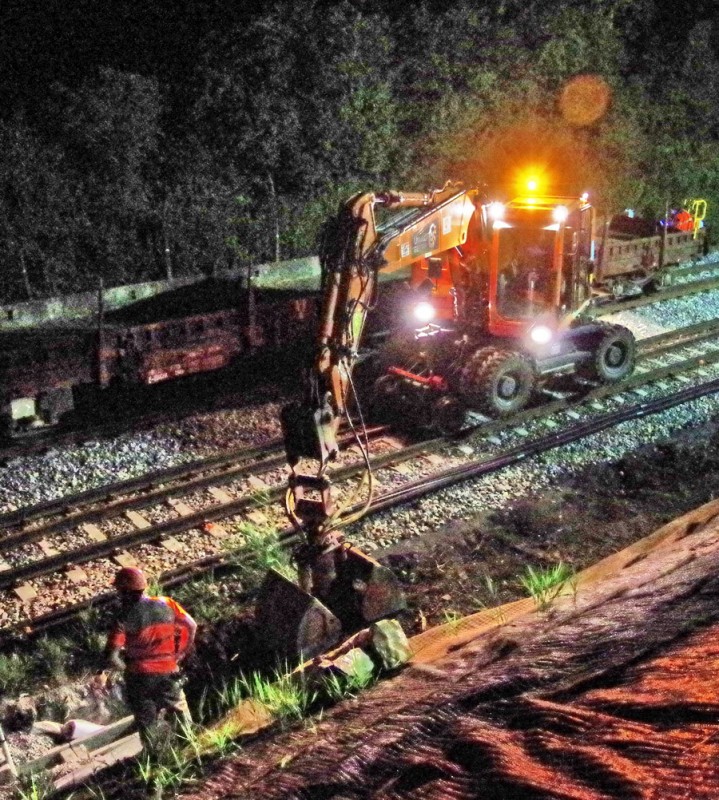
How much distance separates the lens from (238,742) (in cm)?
611

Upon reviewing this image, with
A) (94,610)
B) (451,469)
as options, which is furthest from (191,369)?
(94,610)

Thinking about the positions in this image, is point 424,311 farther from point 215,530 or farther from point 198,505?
point 215,530

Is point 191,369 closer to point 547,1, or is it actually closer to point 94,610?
point 94,610

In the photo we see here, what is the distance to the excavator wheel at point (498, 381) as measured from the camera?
12438 mm

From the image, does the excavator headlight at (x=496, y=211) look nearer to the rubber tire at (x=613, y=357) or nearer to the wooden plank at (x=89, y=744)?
the rubber tire at (x=613, y=357)

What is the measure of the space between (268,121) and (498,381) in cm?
994

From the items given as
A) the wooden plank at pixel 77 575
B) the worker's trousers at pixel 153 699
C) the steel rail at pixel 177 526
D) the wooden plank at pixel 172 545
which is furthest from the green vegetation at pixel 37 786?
the wooden plank at pixel 172 545

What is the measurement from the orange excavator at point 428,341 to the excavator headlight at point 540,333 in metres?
0.02

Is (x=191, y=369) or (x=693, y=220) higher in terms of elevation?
(x=693, y=220)

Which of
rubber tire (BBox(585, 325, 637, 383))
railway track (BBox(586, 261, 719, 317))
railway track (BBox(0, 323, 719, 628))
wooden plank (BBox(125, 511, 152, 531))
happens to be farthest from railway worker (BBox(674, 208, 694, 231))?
wooden plank (BBox(125, 511, 152, 531))

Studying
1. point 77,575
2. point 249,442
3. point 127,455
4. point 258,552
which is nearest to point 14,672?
point 77,575

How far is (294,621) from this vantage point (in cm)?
748

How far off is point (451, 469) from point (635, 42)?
2006 centimetres

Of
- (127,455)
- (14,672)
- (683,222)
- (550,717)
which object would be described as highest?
(683,222)
